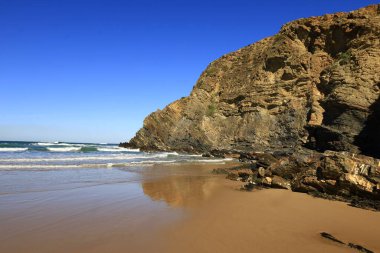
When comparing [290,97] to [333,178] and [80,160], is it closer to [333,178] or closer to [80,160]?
[80,160]

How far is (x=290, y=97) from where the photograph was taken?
39.2 meters

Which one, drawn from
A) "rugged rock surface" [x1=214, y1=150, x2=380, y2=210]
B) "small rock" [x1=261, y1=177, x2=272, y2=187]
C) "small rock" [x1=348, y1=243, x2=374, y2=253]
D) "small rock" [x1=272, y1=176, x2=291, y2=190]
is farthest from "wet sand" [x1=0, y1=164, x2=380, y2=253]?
"small rock" [x1=261, y1=177, x2=272, y2=187]

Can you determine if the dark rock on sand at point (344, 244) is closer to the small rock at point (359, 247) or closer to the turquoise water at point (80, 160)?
the small rock at point (359, 247)

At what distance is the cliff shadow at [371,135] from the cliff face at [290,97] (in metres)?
0.07

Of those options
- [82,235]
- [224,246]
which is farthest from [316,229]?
[82,235]

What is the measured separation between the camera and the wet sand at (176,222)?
5.08m

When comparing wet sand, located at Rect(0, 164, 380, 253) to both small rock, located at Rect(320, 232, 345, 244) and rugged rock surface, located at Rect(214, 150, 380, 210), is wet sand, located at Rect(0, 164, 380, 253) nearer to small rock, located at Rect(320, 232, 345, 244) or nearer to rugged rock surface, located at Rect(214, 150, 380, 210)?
small rock, located at Rect(320, 232, 345, 244)

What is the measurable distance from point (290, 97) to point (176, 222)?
35.4m

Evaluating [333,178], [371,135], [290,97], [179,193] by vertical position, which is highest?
[290,97]

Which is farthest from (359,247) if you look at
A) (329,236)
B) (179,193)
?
(179,193)

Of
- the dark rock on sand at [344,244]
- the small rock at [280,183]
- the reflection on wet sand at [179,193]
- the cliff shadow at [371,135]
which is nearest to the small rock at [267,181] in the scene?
the small rock at [280,183]

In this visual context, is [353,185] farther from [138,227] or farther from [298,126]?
[298,126]

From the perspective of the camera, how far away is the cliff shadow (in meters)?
24.0

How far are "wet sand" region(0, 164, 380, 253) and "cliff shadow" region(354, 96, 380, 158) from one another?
17.7m
